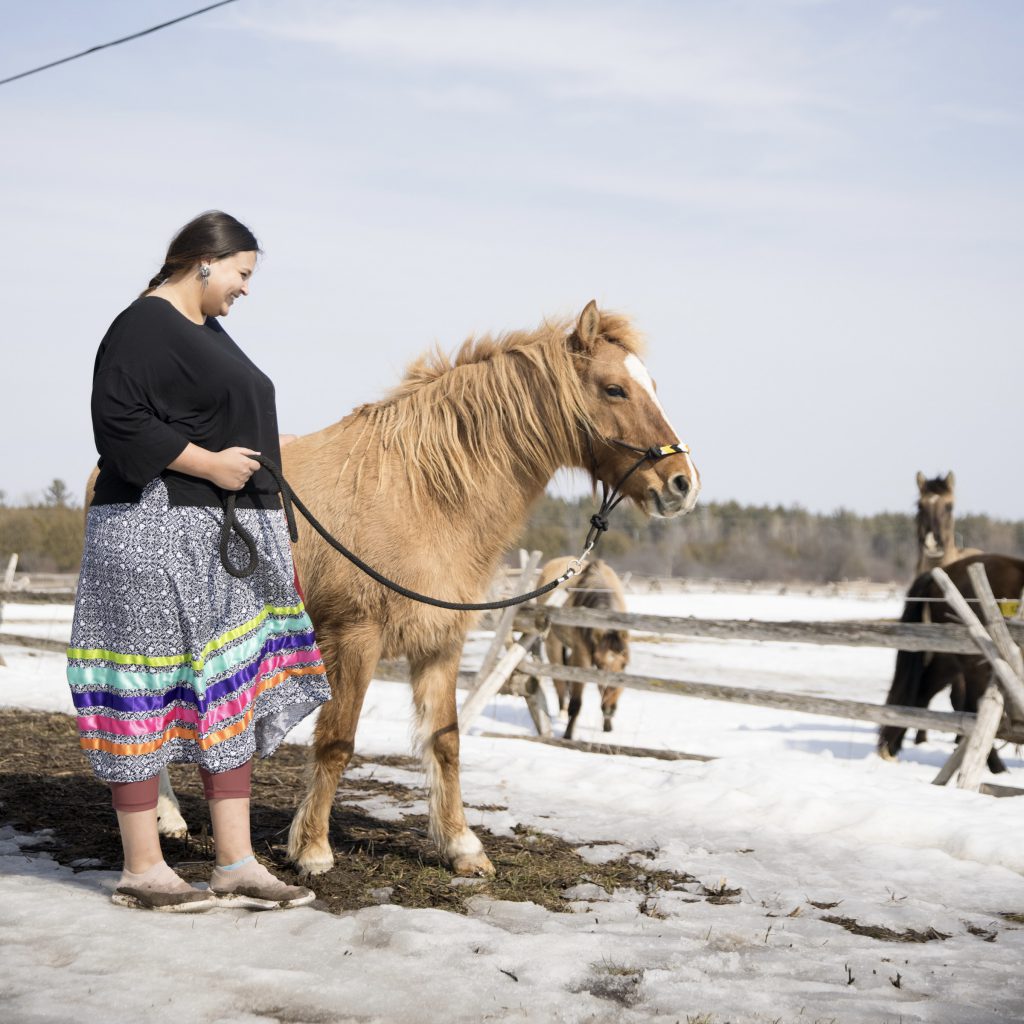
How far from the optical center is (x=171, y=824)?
438 centimetres

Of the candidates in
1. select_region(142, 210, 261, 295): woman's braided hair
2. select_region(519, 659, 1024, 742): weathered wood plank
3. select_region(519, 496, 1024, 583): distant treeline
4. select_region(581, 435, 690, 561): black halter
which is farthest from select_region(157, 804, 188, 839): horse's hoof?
select_region(519, 496, 1024, 583): distant treeline

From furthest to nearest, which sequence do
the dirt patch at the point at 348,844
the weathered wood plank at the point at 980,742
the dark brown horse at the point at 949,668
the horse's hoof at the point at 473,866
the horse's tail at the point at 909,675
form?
the horse's tail at the point at 909,675 → the dark brown horse at the point at 949,668 → the weathered wood plank at the point at 980,742 → the horse's hoof at the point at 473,866 → the dirt patch at the point at 348,844

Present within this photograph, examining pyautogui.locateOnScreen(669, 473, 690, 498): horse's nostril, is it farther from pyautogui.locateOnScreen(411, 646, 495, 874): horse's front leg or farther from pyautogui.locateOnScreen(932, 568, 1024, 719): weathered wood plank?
pyautogui.locateOnScreen(932, 568, 1024, 719): weathered wood plank

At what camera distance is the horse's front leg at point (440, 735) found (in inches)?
162

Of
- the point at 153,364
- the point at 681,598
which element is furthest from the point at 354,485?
the point at 681,598

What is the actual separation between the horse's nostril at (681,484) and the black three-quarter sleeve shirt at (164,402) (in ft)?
5.00

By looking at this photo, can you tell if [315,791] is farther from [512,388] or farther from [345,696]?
[512,388]

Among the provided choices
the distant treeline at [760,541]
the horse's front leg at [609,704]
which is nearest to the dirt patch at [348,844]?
the horse's front leg at [609,704]

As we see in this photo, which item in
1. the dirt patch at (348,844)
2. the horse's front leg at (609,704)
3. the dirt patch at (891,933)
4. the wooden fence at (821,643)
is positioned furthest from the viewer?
the horse's front leg at (609,704)

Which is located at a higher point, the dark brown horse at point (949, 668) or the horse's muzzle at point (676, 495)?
the horse's muzzle at point (676, 495)

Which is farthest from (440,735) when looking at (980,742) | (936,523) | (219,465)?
(936,523)

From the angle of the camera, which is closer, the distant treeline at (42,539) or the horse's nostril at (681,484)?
the horse's nostril at (681,484)

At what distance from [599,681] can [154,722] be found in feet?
18.1

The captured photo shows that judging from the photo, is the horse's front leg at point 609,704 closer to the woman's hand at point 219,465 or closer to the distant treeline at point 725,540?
the woman's hand at point 219,465
